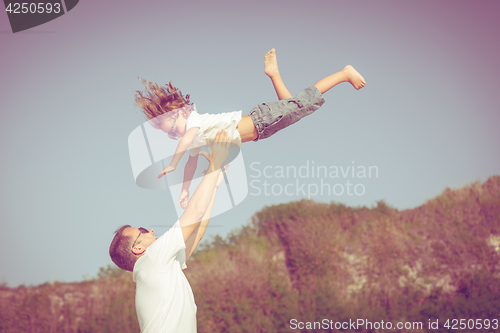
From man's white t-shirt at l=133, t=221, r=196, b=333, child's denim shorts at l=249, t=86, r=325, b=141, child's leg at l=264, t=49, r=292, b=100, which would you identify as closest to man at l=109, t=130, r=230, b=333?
man's white t-shirt at l=133, t=221, r=196, b=333

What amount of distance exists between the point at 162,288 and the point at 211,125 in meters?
1.36

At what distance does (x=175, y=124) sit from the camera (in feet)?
10.4

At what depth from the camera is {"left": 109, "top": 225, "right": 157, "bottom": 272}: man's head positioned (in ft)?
7.86

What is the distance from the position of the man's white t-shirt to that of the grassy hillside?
8.41 m

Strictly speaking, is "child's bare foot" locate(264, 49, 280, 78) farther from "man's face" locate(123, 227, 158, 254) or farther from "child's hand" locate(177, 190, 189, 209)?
"man's face" locate(123, 227, 158, 254)

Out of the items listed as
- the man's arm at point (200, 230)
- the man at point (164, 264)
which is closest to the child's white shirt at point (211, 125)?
the man's arm at point (200, 230)

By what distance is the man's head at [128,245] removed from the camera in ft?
7.86

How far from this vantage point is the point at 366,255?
12.0 m

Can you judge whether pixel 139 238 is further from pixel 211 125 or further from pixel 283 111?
pixel 283 111

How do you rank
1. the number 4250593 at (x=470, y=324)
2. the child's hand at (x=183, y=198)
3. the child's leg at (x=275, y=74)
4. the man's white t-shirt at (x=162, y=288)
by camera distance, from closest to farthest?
the man's white t-shirt at (x=162, y=288), the child's hand at (x=183, y=198), the child's leg at (x=275, y=74), the number 4250593 at (x=470, y=324)

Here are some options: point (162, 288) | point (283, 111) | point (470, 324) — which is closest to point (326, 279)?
point (470, 324)

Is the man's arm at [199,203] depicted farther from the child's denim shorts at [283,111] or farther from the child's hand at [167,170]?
the child's denim shorts at [283,111]

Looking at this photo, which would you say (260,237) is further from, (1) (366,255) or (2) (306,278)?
(1) (366,255)

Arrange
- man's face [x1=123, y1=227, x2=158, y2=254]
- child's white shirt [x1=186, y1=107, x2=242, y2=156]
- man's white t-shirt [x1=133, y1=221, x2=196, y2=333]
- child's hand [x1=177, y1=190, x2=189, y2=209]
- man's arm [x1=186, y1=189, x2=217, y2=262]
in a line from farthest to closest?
1. child's hand [x1=177, y1=190, x2=189, y2=209]
2. child's white shirt [x1=186, y1=107, x2=242, y2=156]
3. man's arm [x1=186, y1=189, x2=217, y2=262]
4. man's face [x1=123, y1=227, x2=158, y2=254]
5. man's white t-shirt [x1=133, y1=221, x2=196, y2=333]
